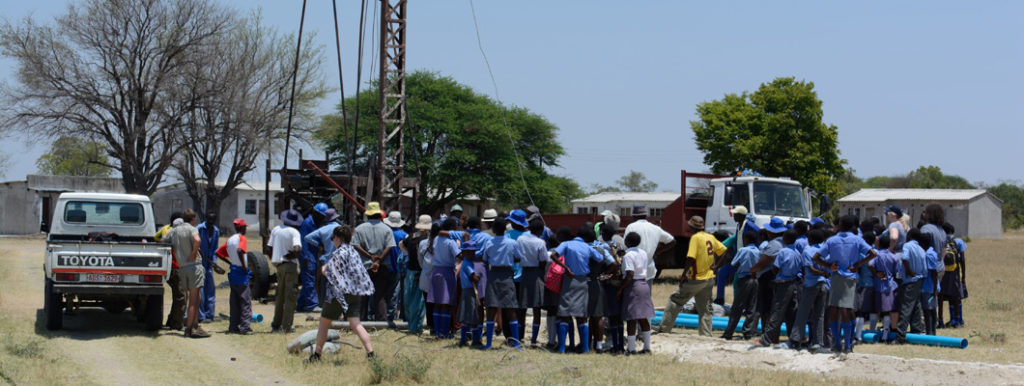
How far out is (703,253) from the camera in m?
11.5

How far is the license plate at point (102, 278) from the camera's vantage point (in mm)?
11797

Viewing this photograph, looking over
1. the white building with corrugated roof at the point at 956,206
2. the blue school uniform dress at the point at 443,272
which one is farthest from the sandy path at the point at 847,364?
the white building with corrugated roof at the point at 956,206

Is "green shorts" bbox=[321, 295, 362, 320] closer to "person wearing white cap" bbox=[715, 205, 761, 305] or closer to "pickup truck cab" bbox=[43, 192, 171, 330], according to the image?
"pickup truck cab" bbox=[43, 192, 171, 330]

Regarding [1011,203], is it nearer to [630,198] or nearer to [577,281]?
[630,198]

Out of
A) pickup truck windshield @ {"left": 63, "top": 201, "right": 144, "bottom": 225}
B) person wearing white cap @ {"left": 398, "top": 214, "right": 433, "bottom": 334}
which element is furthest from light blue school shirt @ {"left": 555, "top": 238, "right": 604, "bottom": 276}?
pickup truck windshield @ {"left": 63, "top": 201, "right": 144, "bottom": 225}

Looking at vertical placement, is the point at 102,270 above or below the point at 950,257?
below

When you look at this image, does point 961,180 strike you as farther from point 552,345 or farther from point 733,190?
point 552,345

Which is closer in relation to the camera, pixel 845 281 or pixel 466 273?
pixel 845 281

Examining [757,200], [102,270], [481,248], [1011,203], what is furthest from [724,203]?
[1011,203]

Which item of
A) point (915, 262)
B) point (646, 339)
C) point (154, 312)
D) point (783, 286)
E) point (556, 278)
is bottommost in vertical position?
point (646, 339)

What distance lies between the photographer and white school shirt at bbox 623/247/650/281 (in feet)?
34.8

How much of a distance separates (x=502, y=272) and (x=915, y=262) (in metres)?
5.34

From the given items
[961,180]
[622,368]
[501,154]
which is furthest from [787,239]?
[961,180]

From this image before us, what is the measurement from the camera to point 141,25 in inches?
1534
